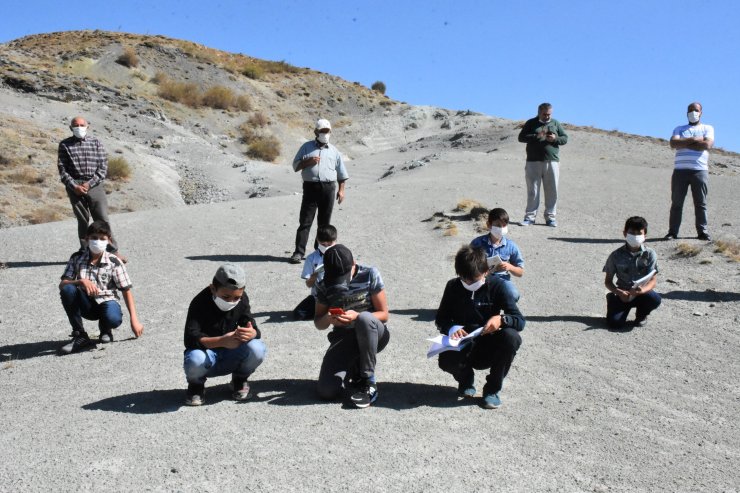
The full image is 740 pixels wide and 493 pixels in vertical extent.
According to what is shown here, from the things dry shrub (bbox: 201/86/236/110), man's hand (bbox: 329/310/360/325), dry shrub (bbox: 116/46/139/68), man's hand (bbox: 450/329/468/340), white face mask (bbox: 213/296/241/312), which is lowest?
man's hand (bbox: 450/329/468/340)

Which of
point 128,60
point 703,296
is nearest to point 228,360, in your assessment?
point 703,296

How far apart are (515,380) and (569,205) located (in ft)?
36.4

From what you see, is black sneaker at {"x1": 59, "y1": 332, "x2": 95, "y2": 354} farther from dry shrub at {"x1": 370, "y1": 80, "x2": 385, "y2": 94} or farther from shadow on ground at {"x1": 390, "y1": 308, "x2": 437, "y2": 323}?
dry shrub at {"x1": 370, "y1": 80, "x2": 385, "y2": 94}

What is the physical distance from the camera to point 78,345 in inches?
287

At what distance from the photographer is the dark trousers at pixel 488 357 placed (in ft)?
17.9

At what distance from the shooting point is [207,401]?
5586 mm

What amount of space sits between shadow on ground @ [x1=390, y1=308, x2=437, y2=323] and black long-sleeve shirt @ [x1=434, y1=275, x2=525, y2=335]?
2790 mm

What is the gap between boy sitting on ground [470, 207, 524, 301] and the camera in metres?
7.40

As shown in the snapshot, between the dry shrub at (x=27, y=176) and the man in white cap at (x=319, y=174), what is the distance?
530 inches

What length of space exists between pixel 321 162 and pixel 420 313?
3.09 metres

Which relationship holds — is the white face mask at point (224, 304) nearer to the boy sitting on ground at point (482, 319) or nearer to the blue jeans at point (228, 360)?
the blue jeans at point (228, 360)

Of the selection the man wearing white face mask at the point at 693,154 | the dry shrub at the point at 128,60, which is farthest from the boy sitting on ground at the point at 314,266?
the dry shrub at the point at 128,60

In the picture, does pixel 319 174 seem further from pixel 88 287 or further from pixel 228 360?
pixel 228 360

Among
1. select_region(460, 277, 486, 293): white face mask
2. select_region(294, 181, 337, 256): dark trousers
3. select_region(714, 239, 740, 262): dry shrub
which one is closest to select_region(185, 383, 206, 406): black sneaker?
select_region(460, 277, 486, 293): white face mask
